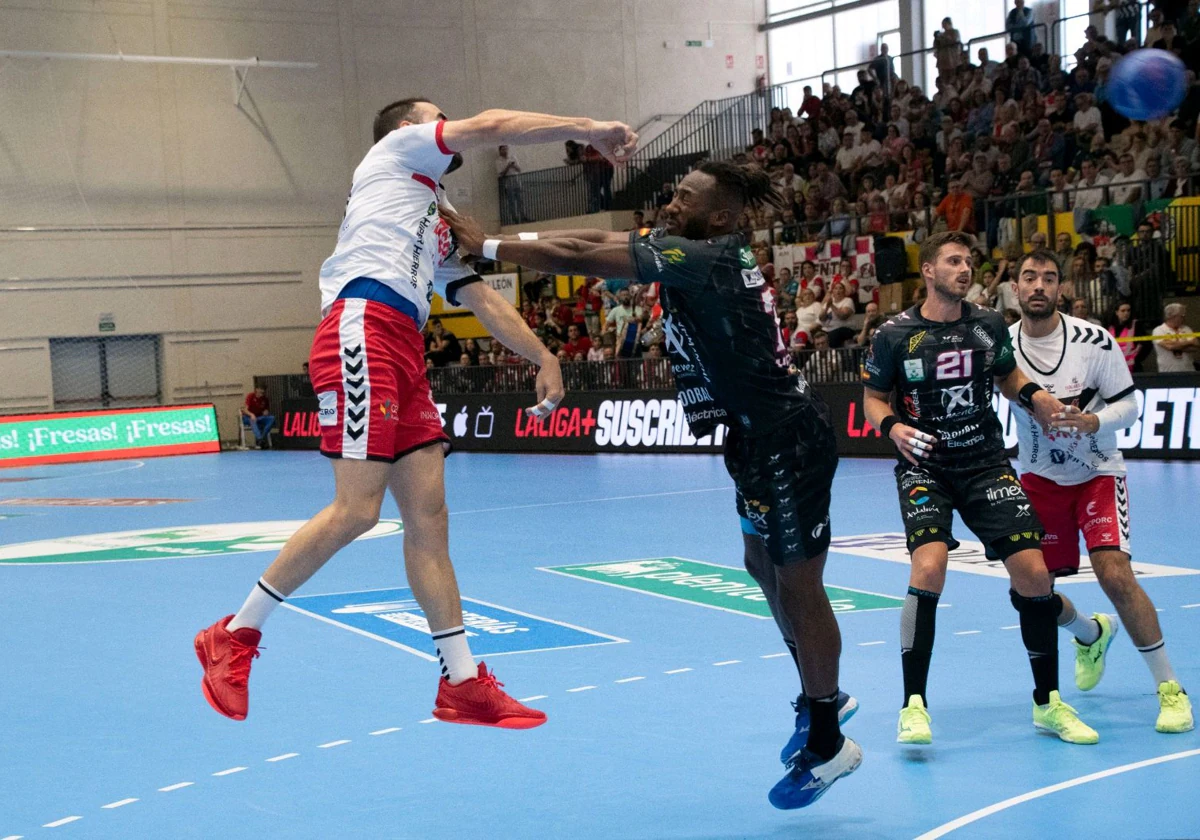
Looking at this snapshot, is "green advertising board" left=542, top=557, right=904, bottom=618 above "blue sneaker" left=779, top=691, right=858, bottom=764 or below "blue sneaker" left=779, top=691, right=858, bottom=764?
below

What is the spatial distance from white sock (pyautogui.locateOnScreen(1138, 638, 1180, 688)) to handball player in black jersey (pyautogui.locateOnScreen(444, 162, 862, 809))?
1.68 m

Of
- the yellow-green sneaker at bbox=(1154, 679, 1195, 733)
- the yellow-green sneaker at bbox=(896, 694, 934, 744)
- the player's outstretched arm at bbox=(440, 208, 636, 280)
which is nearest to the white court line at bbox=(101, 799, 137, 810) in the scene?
the player's outstretched arm at bbox=(440, 208, 636, 280)

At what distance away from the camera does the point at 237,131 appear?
29.6 m

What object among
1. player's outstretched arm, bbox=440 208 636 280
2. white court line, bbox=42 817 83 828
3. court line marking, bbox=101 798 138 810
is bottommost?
court line marking, bbox=101 798 138 810

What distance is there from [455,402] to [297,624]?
1631 cm

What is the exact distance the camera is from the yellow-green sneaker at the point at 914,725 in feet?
17.3

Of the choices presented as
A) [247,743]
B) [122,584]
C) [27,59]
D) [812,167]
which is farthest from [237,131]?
[247,743]

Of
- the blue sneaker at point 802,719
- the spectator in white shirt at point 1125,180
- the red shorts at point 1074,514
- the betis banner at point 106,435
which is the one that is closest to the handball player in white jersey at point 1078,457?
A: the red shorts at point 1074,514

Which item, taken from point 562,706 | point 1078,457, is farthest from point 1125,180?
point 562,706

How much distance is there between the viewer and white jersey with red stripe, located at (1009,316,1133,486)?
5957 millimetres

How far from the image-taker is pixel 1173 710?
5387 mm

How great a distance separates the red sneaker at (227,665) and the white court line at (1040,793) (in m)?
2.23

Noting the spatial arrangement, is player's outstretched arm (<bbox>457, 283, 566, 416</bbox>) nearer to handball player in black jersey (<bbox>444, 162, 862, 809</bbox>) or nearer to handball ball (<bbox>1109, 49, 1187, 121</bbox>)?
handball player in black jersey (<bbox>444, 162, 862, 809</bbox>)

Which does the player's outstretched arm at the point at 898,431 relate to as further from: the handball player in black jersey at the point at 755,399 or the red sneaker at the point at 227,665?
the red sneaker at the point at 227,665
